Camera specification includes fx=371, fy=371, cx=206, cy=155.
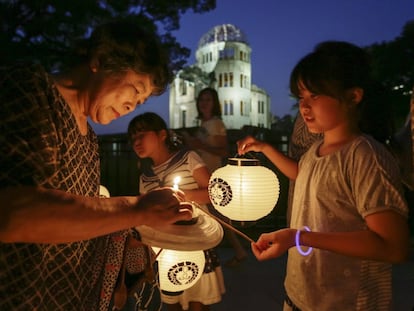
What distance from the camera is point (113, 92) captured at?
158 centimetres

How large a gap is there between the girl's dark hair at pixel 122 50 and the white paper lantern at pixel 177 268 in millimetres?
1354

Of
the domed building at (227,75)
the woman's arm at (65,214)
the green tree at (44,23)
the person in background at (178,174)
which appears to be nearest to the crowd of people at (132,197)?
the woman's arm at (65,214)

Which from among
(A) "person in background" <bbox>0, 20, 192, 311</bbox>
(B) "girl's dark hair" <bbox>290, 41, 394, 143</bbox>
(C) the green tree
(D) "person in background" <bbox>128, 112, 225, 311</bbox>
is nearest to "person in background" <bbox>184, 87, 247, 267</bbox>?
(D) "person in background" <bbox>128, 112, 225, 311</bbox>

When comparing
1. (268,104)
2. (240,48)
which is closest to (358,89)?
(240,48)

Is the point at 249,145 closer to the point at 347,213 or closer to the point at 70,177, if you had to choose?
the point at 347,213

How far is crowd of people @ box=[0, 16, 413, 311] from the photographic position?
114 cm

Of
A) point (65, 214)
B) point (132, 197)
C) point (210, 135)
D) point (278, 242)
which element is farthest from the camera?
point (210, 135)

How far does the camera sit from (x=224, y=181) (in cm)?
250

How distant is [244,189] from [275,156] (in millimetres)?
299

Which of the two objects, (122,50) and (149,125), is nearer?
(122,50)

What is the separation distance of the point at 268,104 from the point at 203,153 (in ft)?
222

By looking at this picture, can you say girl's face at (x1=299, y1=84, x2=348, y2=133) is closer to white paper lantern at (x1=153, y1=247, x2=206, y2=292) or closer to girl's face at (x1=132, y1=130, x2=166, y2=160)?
white paper lantern at (x1=153, y1=247, x2=206, y2=292)

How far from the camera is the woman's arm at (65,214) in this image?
1.07m

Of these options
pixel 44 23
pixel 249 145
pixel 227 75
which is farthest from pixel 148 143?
pixel 227 75
